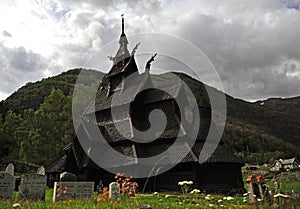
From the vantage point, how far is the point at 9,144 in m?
37.6

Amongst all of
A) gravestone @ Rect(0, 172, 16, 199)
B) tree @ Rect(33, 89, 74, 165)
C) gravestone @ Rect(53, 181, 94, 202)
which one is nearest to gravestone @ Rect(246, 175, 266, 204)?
gravestone @ Rect(53, 181, 94, 202)

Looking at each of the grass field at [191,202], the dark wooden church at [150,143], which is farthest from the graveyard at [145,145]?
the grass field at [191,202]

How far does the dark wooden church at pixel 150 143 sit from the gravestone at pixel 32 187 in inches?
340

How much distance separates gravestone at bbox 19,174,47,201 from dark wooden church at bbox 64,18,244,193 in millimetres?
8628

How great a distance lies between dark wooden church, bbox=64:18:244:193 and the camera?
21.6 m

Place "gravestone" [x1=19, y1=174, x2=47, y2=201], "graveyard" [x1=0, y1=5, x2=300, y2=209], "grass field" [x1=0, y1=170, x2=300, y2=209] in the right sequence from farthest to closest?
"graveyard" [x1=0, y1=5, x2=300, y2=209], "gravestone" [x1=19, y1=174, x2=47, y2=201], "grass field" [x1=0, y1=170, x2=300, y2=209]

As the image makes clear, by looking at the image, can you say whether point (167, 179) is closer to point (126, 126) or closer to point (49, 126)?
point (126, 126)

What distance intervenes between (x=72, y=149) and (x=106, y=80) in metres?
8.90

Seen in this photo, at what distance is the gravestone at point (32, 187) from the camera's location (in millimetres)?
12156

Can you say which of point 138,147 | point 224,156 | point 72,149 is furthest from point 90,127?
point 224,156

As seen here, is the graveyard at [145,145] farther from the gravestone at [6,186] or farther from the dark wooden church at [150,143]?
the gravestone at [6,186]

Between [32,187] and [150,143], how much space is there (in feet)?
41.1

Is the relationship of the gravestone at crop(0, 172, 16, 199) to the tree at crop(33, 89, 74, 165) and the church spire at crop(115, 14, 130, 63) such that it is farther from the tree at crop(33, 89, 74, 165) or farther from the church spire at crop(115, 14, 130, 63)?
the tree at crop(33, 89, 74, 165)

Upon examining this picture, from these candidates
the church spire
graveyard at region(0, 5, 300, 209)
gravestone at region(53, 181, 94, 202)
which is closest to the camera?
gravestone at region(53, 181, 94, 202)
